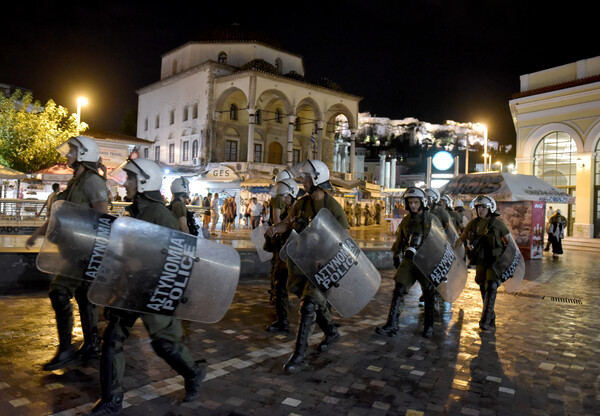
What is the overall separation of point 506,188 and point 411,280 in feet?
40.0

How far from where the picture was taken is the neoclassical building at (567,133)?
23.3 meters

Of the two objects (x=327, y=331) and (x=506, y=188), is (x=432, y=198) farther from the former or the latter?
(x=506, y=188)

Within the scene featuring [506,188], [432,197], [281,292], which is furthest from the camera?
[506,188]

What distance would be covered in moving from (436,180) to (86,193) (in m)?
63.3

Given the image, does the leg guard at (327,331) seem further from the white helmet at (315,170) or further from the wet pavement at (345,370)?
the white helmet at (315,170)

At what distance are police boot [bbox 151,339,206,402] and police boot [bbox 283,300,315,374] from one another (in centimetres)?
105

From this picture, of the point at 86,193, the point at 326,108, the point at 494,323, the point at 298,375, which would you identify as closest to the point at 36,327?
the point at 86,193

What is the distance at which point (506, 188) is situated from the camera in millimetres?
16828

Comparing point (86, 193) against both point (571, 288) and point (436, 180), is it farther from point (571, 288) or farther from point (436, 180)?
point (436, 180)

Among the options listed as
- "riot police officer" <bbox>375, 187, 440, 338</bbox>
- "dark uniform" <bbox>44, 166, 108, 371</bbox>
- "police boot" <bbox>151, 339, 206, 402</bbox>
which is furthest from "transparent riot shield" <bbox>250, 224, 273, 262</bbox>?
"police boot" <bbox>151, 339, 206, 402</bbox>

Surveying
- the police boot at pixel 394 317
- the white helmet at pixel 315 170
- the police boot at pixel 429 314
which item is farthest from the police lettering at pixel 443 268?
the white helmet at pixel 315 170

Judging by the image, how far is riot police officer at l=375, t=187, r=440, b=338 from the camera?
618cm

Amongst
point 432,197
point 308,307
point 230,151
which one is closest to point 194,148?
point 230,151

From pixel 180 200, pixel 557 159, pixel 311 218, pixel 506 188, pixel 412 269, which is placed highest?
pixel 557 159
